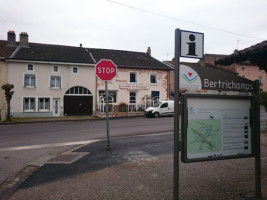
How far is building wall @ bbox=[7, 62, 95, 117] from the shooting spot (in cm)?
2454

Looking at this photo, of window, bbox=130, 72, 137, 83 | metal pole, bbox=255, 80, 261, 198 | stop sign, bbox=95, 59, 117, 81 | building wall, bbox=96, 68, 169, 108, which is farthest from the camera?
window, bbox=130, 72, 137, 83

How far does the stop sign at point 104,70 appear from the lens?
738cm

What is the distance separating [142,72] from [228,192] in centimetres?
2650

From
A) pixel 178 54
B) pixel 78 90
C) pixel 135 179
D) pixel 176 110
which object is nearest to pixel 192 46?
pixel 178 54

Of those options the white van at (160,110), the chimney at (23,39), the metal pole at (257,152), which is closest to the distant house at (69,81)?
the chimney at (23,39)

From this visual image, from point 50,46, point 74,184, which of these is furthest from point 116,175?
point 50,46

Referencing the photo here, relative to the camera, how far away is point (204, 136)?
3.56m

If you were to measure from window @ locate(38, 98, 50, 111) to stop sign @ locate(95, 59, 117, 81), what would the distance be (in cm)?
2014

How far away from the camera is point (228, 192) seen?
153 inches

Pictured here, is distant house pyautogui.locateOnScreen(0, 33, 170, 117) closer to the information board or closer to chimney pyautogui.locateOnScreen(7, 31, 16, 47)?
chimney pyautogui.locateOnScreen(7, 31, 16, 47)

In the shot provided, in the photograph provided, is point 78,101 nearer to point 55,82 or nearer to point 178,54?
point 55,82

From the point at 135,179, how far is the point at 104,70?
3.93 metres

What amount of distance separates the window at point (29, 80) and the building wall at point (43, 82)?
0.92 ft

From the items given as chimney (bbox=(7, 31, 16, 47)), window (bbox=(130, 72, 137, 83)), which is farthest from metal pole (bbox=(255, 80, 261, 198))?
chimney (bbox=(7, 31, 16, 47))
